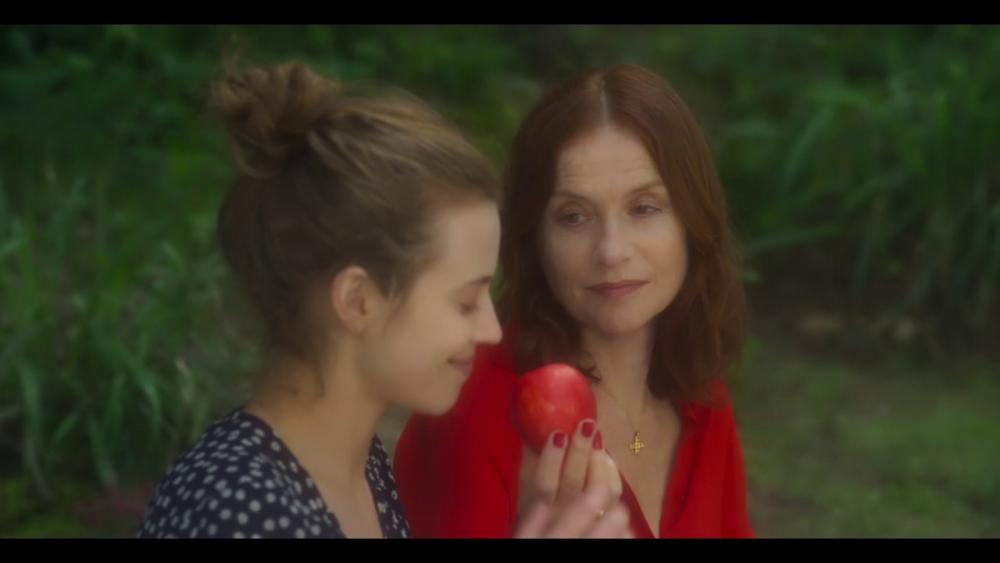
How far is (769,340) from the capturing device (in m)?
4.92

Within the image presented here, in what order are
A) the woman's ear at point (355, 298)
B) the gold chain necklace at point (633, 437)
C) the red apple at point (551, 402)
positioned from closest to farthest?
the woman's ear at point (355, 298), the red apple at point (551, 402), the gold chain necklace at point (633, 437)

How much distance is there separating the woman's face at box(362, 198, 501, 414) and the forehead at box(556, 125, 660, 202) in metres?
0.37

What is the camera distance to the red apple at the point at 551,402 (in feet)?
6.74

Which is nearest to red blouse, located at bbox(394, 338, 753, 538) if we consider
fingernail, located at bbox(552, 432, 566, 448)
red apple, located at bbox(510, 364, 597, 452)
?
red apple, located at bbox(510, 364, 597, 452)

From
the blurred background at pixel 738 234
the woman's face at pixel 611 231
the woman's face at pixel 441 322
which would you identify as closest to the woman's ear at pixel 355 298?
the woman's face at pixel 441 322

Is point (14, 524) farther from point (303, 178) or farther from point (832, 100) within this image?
point (832, 100)

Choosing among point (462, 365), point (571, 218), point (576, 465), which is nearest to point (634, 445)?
point (571, 218)

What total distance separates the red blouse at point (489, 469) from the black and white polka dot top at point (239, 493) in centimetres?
48

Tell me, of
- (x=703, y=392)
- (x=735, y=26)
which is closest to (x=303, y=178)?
(x=703, y=392)

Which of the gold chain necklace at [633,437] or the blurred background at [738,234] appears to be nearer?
the gold chain necklace at [633,437]

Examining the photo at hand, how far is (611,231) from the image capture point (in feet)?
7.29

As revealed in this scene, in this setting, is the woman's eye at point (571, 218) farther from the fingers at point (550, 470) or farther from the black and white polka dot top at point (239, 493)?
the black and white polka dot top at point (239, 493)

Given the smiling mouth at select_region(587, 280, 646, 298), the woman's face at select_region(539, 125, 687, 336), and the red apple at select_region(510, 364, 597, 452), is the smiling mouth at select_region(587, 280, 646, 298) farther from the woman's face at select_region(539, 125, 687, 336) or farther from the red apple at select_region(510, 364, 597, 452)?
the red apple at select_region(510, 364, 597, 452)

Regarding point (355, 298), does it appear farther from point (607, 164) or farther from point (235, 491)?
point (607, 164)
